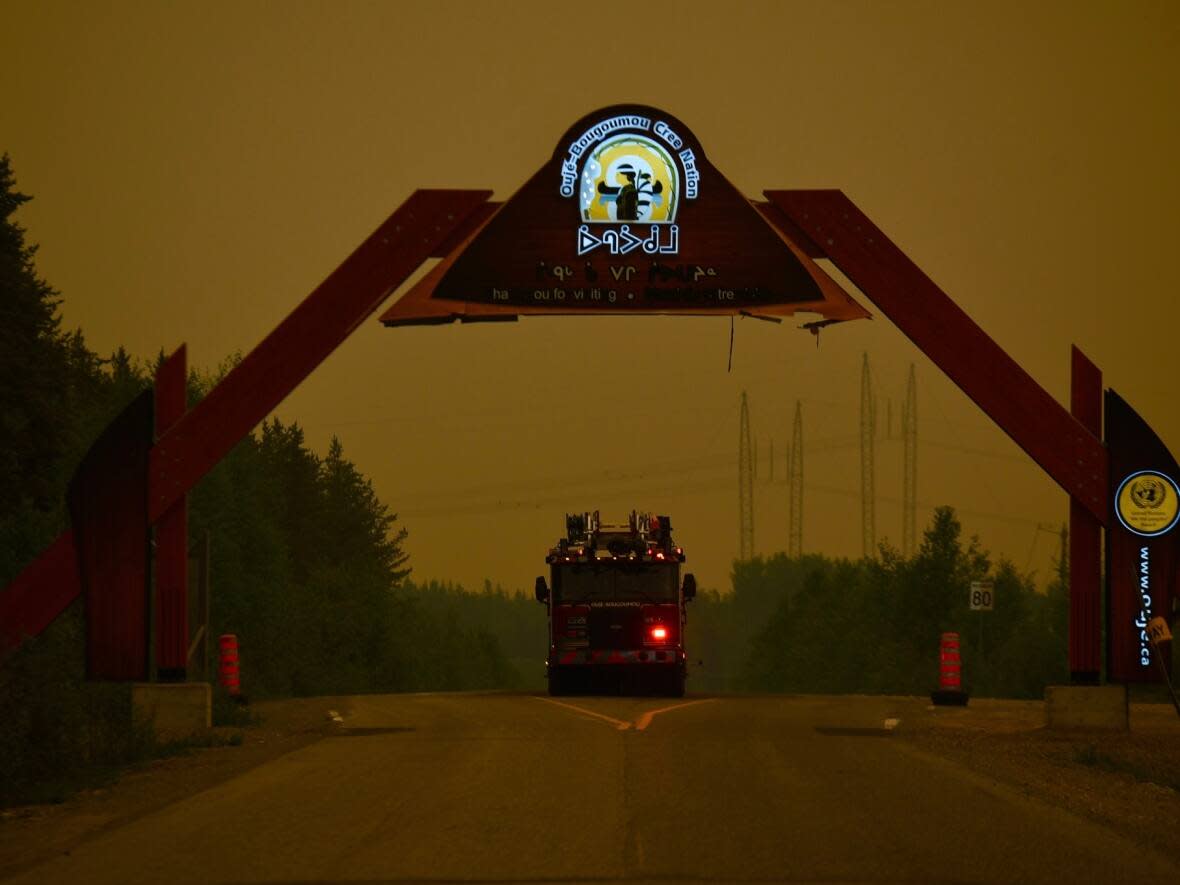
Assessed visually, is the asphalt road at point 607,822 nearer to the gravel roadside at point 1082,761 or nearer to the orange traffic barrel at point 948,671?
the gravel roadside at point 1082,761

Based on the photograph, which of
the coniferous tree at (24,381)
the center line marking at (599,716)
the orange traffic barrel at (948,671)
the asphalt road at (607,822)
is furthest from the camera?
the coniferous tree at (24,381)

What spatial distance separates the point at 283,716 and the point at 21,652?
9.60 meters

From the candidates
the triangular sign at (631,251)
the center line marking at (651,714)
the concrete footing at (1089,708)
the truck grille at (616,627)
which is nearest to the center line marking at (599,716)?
the center line marking at (651,714)

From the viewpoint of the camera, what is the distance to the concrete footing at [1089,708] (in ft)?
86.8

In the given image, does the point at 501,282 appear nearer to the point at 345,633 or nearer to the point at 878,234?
the point at 878,234

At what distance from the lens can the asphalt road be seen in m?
12.8

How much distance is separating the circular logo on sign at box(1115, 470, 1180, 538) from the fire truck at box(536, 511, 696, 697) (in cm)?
1281

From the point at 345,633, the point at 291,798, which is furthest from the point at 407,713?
the point at 345,633

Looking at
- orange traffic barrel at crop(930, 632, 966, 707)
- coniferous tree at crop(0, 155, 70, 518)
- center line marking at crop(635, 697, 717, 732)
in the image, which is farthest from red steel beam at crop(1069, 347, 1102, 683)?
coniferous tree at crop(0, 155, 70, 518)

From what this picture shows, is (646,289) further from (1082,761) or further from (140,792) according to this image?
(140,792)

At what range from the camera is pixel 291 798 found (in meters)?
16.9

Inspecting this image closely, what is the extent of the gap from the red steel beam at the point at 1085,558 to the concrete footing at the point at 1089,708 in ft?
1.01

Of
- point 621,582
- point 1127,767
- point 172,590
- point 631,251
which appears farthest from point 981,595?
point 172,590

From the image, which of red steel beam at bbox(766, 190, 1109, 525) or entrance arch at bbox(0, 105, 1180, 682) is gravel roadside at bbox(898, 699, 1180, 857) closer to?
entrance arch at bbox(0, 105, 1180, 682)
